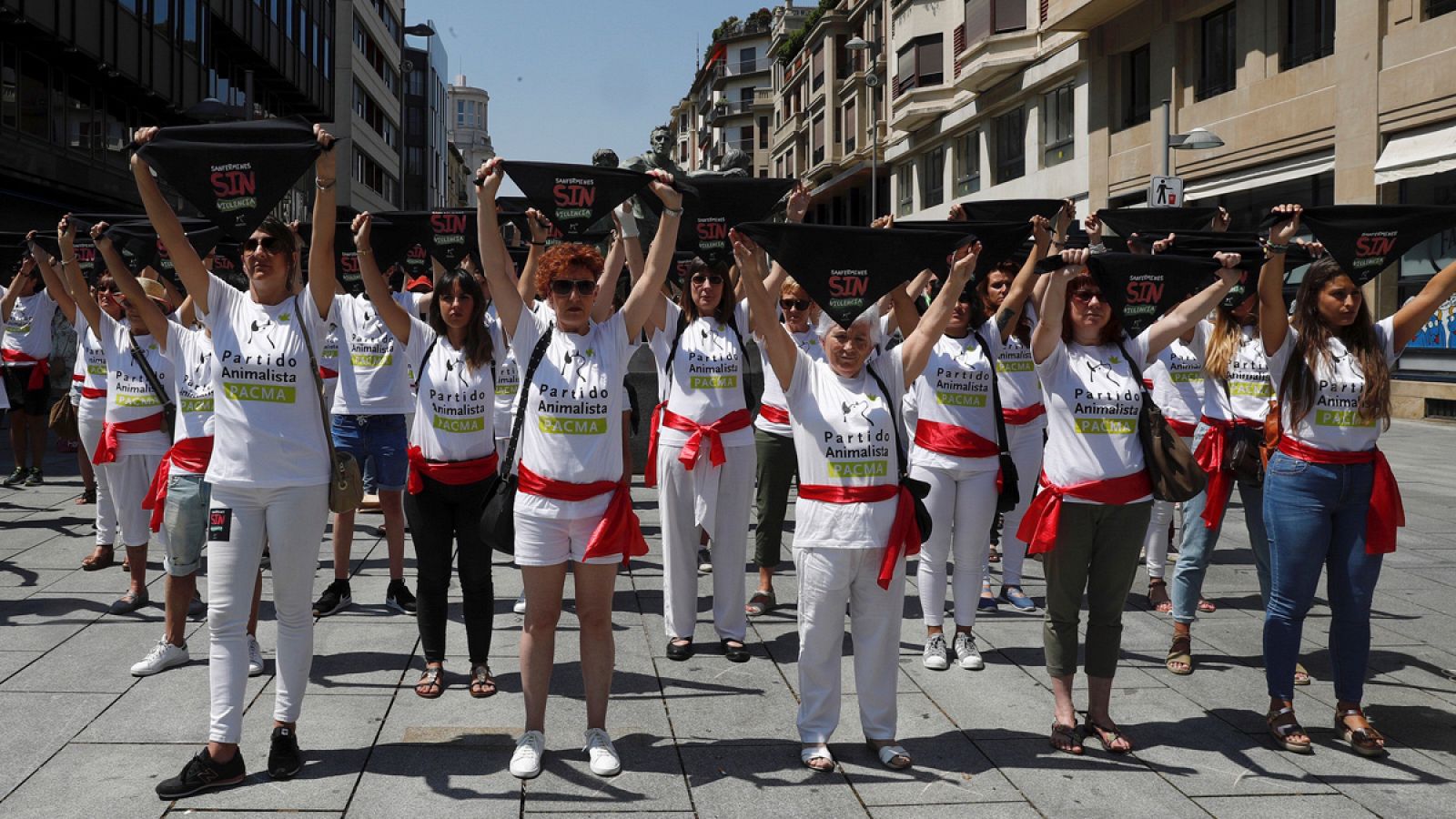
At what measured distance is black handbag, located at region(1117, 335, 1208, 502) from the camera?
4875 millimetres

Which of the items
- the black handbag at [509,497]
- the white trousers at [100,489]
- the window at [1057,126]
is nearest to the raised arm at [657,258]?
the black handbag at [509,497]

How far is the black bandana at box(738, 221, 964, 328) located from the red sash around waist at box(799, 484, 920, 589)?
2.26ft

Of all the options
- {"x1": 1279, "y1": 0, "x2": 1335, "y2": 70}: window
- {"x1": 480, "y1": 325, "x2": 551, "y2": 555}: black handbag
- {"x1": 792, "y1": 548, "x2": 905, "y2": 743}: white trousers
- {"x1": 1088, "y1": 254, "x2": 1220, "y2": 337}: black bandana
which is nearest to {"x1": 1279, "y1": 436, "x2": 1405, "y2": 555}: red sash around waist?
{"x1": 1088, "y1": 254, "x2": 1220, "y2": 337}: black bandana

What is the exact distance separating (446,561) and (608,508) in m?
1.45

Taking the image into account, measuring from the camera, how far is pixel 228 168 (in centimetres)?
463

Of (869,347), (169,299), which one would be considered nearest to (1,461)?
(169,299)

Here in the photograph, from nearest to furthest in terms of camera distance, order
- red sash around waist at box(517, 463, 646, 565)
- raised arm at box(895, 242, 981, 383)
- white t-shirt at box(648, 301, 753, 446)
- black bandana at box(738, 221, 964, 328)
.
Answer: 1. red sash around waist at box(517, 463, 646, 565)
2. black bandana at box(738, 221, 964, 328)
3. raised arm at box(895, 242, 981, 383)
4. white t-shirt at box(648, 301, 753, 446)

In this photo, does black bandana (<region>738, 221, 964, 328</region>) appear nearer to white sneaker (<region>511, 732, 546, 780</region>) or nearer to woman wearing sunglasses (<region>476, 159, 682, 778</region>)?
woman wearing sunglasses (<region>476, 159, 682, 778</region>)

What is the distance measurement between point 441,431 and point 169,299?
7.77 ft

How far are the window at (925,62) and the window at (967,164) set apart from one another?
304cm

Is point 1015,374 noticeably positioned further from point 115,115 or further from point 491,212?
point 115,115

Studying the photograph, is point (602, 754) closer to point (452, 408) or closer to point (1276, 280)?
point (452, 408)

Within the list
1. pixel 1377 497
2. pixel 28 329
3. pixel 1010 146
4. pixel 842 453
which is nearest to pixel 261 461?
pixel 842 453

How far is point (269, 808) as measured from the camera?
417cm
